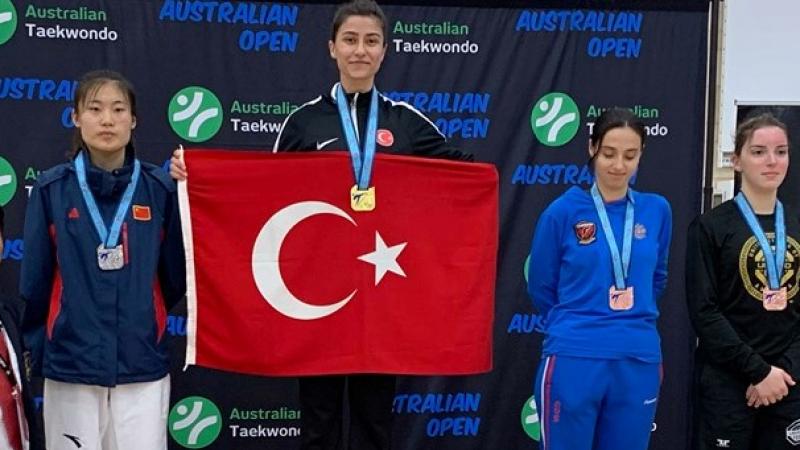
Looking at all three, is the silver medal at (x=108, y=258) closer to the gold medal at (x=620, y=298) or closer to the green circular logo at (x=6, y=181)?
the green circular logo at (x=6, y=181)

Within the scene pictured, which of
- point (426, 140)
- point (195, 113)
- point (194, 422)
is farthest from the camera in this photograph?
point (194, 422)

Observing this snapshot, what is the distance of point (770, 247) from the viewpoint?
2971 mm

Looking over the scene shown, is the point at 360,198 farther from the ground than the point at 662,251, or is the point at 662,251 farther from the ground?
the point at 360,198

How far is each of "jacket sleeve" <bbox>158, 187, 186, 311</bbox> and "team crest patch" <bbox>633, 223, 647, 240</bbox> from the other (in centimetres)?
161

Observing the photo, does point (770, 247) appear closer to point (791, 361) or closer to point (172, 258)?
point (791, 361)

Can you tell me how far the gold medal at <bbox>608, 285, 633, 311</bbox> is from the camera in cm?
286

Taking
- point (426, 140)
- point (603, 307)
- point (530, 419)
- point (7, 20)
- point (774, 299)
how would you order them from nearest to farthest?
point (603, 307)
point (774, 299)
point (426, 140)
point (7, 20)
point (530, 419)

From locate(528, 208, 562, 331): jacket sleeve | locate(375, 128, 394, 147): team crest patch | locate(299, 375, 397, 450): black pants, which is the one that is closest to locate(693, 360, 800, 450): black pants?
locate(528, 208, 562, 331): jacket sleeve

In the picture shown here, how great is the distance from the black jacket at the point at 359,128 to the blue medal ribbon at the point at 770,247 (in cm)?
118

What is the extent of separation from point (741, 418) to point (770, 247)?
63 cm

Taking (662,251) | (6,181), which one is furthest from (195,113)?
(662,251)

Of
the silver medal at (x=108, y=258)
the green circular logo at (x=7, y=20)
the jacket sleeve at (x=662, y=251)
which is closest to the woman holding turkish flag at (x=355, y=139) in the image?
the silver medal at (x=108, y=258)

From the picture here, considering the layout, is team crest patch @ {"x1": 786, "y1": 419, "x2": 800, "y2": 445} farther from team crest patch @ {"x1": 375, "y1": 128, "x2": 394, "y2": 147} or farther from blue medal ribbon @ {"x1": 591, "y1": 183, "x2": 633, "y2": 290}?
team crest patch @ {"x1": 375, "y1": 128, "x2": 394, "y2": 147}

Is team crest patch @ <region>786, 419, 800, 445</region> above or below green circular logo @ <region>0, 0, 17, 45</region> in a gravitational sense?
below
